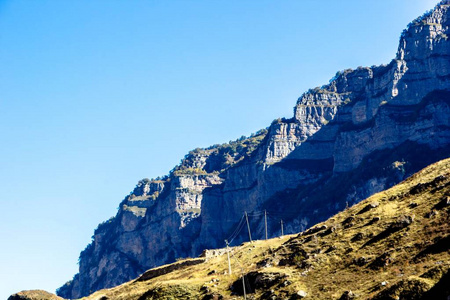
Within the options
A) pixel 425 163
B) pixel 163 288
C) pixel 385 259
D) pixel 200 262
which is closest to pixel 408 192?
pixel 385 259

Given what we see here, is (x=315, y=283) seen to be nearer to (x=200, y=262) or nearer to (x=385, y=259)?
(x=385, y=259)

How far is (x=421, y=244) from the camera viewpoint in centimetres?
5544

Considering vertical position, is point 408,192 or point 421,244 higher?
point 408,192

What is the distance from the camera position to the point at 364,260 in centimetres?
5847

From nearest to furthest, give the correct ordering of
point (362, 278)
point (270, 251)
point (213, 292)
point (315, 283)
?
point (362, 278), point (315, 283), point (213, 292), point (270, 251)

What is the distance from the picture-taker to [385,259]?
5606 centimetres

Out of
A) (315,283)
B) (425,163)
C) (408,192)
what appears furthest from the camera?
(425,163)

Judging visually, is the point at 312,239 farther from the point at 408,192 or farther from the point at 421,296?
the point at 421,296

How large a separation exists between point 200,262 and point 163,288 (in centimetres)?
2732

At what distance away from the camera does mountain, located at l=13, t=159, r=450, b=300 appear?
50.8 meters

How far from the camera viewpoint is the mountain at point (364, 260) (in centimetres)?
5078

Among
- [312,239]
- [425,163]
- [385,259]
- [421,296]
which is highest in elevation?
[425,163]

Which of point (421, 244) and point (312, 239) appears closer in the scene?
point (421, 244)

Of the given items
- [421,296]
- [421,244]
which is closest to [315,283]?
[421,244]
